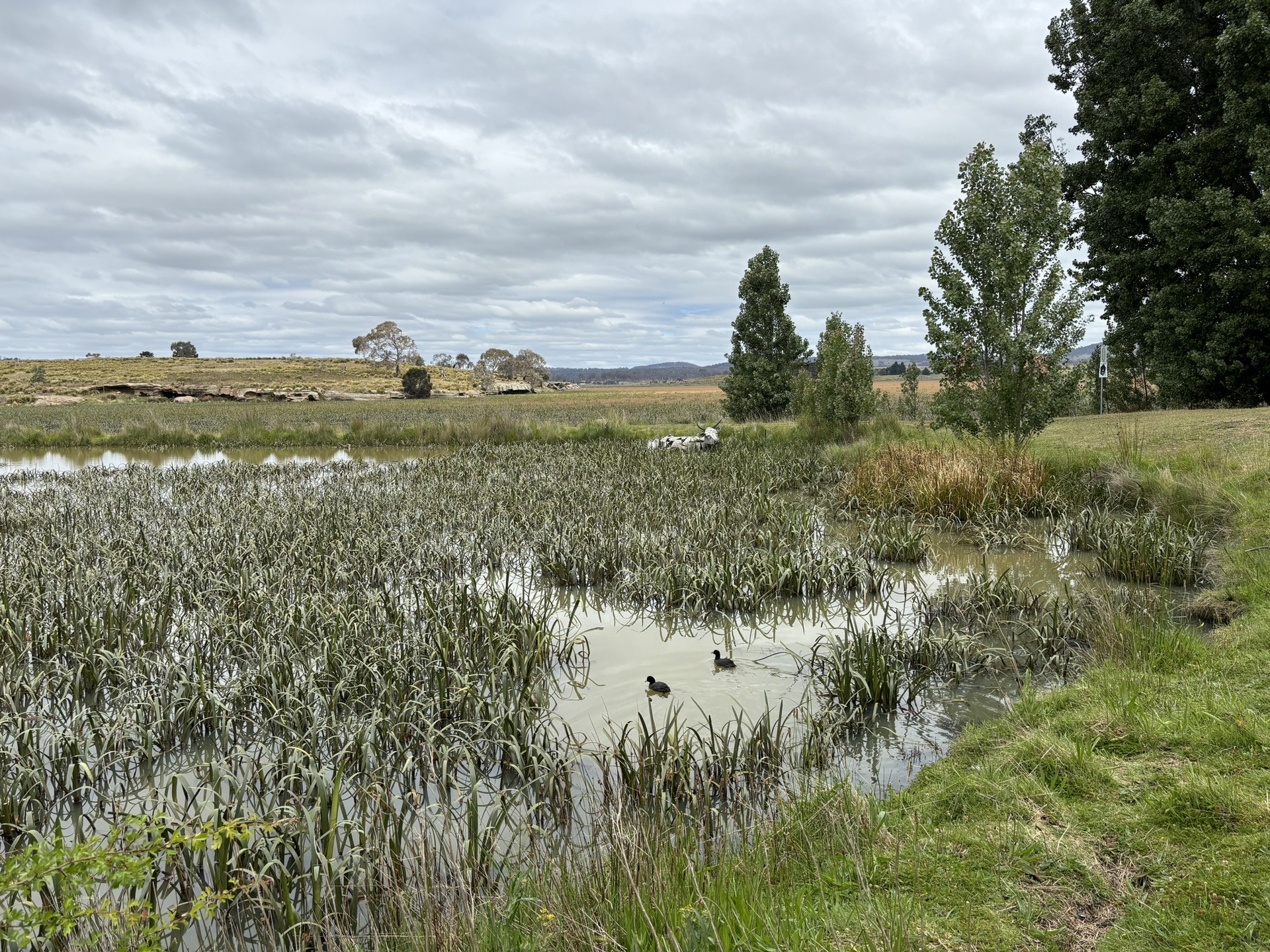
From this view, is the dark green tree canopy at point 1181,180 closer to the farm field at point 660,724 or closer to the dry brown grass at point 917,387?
the dry brown grass at point 917,387

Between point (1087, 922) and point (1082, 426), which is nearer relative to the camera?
point (1087, 922)

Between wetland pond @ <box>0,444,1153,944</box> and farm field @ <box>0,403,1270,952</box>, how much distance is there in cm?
4

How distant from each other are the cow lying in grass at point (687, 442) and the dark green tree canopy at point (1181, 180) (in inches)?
497

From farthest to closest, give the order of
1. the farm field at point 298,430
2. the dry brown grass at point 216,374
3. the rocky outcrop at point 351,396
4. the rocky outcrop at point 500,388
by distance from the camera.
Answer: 1. the rocky outcrop at point 500,388
2. the dry brown grass at point 216,374
3. the rocky outcrop at point 351,396
4. the farm field at point 298,430

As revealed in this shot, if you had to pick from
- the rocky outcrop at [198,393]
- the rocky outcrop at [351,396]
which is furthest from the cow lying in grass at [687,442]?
the rocky outcrop at [351,396]

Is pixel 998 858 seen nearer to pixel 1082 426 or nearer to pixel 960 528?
pixel 960 528

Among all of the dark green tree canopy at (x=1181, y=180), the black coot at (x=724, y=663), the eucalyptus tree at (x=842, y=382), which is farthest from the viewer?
the eucalyptus tree at (x=842, y=382)

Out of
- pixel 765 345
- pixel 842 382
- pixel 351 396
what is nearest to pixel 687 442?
pixel 842 382

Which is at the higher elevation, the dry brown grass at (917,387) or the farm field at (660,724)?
the dry brown grass at (917,387)

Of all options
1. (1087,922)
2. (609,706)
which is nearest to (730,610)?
(609,706)

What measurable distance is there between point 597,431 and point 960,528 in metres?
16.1

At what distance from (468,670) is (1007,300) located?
1264 centimetres

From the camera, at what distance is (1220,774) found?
11.8 ft

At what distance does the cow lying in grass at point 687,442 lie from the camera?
71.0ft
